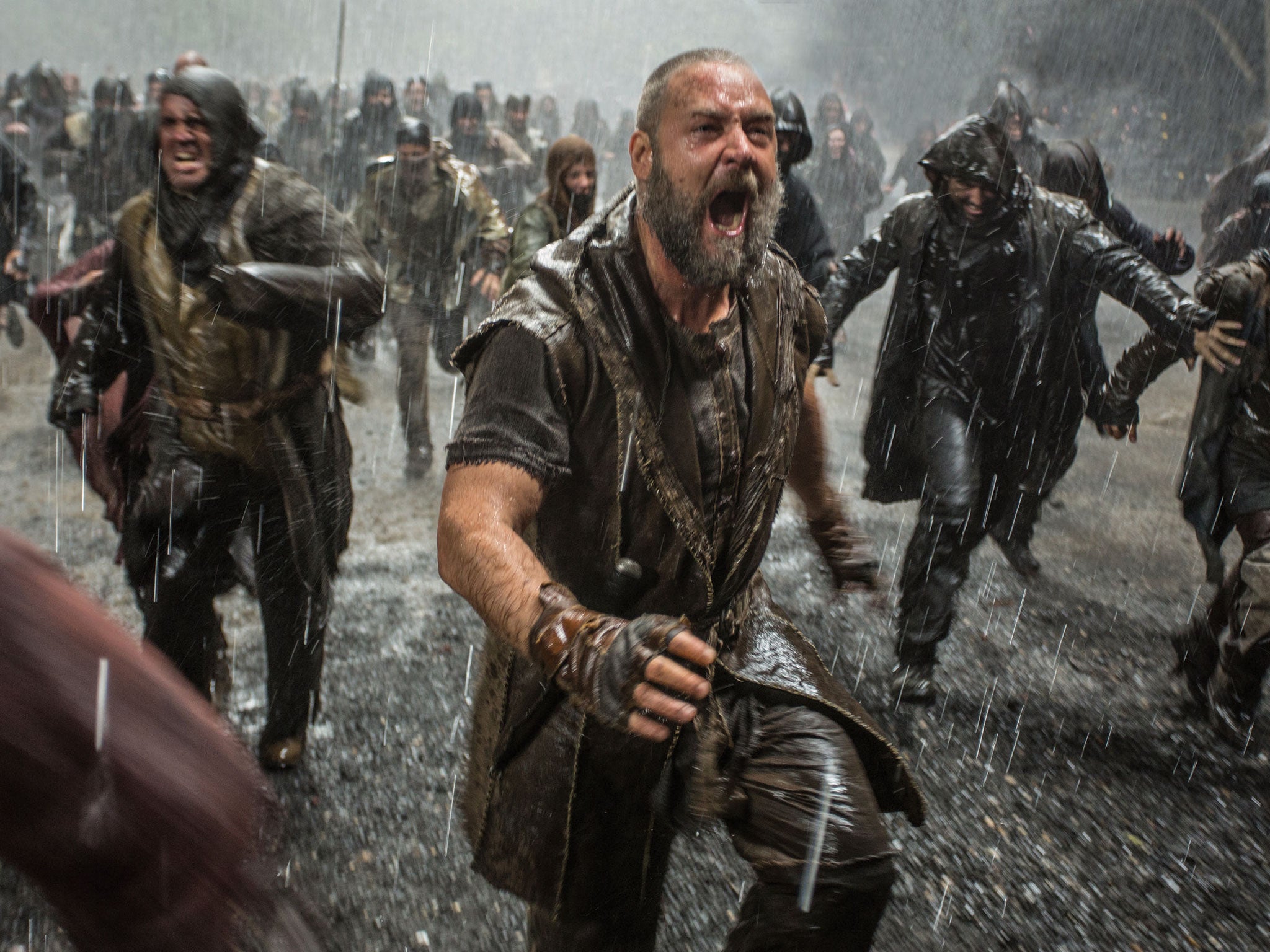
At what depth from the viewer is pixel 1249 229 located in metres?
6.58

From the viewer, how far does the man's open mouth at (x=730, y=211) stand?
2.05m

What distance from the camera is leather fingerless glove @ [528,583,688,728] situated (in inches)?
57.2

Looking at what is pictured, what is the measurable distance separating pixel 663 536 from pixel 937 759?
2.19 meters

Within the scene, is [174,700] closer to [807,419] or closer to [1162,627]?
[807,419]

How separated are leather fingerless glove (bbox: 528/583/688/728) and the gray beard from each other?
2.45ft

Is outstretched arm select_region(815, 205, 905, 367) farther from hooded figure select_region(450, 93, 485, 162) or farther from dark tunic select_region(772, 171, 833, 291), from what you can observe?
hooded figure select_region(450, 93, 485, 162)

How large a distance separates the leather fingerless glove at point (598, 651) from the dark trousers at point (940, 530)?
8.93ft

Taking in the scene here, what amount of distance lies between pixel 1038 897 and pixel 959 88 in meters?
18.7

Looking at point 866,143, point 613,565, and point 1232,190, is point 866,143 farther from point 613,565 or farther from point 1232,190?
point 613,565

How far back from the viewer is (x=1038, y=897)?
3.01m

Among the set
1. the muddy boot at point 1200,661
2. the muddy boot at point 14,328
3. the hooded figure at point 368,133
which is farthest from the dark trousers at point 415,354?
the hooded figure at point 368,133

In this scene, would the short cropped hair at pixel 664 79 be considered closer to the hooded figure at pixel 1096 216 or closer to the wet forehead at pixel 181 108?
the wet forehead at pixel 181 108

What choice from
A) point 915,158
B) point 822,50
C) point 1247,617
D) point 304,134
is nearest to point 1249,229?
point 1247,617

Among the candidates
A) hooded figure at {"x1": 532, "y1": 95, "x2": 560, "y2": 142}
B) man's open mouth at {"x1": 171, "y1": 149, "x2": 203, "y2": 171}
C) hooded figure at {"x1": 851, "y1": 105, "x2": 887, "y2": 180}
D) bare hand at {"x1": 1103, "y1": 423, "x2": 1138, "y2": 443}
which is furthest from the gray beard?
hooded figure at {"x1": 532, "y1": 95, "x2": 560, "y2": 142}
